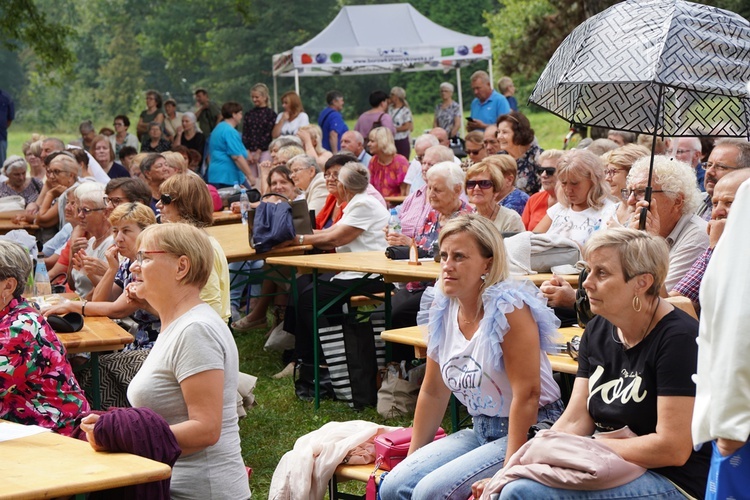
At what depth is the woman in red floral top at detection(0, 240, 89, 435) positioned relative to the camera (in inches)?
142

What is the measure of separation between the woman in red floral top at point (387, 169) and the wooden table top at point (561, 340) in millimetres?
5707

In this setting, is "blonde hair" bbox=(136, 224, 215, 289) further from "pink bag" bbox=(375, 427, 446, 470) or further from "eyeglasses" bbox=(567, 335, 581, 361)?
"eyeglasses" bbox=(567, 335, 581, 361)

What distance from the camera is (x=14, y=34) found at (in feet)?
48.2

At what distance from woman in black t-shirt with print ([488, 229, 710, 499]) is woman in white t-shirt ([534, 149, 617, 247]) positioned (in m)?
2.67

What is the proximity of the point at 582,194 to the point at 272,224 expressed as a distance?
86.8 inches

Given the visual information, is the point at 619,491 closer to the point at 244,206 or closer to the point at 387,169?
the point at 244,206

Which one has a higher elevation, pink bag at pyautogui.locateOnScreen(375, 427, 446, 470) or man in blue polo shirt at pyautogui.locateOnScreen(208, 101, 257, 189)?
man in blue polo shirt at pyautogui.locateOnScreen(208, 101, 257, 189)

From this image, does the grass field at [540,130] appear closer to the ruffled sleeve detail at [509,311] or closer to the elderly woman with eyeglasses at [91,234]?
the elderly woman with eyeglasses at [91,234]

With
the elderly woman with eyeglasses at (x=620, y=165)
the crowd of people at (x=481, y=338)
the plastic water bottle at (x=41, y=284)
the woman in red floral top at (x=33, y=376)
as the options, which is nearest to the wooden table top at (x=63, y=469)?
the crowd of people at (x=481, y=338)

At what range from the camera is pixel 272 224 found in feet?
23.5

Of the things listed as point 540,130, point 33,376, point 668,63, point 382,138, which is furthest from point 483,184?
point 540,130

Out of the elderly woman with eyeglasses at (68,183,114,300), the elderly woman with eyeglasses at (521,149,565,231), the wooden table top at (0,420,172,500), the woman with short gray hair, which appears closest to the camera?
the wooden table top at (0,420,172,500)

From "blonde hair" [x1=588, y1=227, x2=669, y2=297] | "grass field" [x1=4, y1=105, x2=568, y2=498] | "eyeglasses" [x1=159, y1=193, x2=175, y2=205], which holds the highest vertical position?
"blonde hair" [x1=588, y1=227, x2=669, y2=297]

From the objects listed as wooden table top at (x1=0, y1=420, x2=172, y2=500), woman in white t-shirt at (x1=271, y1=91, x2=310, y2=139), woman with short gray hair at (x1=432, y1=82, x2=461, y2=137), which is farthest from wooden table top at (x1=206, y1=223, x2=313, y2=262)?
woman with short gray hair at (x1=432, y1=82, x2=461, y2=137)
